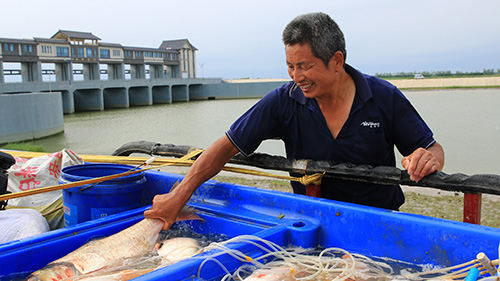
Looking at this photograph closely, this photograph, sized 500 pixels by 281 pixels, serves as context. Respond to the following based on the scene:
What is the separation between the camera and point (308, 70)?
246 centimetres

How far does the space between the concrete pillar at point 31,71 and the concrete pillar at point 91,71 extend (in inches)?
283

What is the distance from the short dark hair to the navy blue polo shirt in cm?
37

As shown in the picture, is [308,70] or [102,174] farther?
[102,174]

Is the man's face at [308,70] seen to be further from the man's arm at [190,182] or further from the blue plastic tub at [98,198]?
the blue plastic tub at [98,198]

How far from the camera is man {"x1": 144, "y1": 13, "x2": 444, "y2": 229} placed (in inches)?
97.0

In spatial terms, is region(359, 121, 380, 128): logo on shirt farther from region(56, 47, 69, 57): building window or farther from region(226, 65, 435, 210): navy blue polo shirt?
region(56, 47, 69, 57): building window

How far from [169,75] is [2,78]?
28685 mm

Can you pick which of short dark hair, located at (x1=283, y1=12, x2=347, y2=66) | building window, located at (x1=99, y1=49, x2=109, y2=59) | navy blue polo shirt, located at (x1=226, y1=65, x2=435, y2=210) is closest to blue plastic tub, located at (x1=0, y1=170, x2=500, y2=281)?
navy blue polo shirt, located at (x1=226, y1=65, x2=435, y2=210)

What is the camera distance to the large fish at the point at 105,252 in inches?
78.7

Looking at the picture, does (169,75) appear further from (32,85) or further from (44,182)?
(44,182)

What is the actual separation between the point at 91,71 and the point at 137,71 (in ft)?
29.8

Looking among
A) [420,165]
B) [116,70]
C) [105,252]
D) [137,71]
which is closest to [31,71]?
[116,70]

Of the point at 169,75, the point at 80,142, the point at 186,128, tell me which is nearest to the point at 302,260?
the point at 80,142

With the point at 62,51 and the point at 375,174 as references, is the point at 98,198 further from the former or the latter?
the point at 62,51
